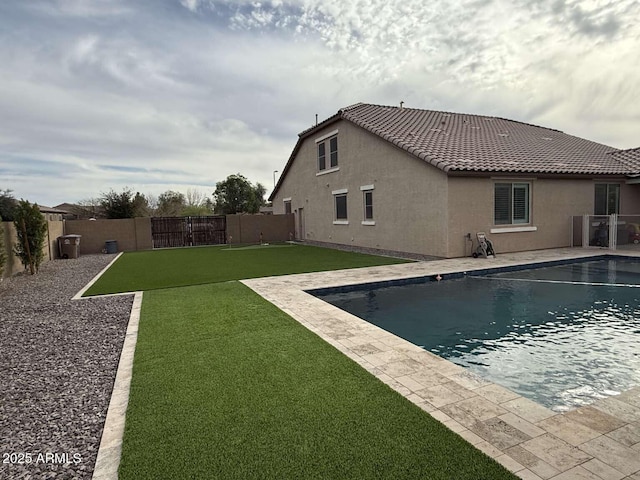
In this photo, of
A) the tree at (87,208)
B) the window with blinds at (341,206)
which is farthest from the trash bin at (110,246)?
the window with blinds at (341,206)

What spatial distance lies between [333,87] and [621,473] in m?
17.9

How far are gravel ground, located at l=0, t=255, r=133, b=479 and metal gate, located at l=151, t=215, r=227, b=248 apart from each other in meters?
15.5

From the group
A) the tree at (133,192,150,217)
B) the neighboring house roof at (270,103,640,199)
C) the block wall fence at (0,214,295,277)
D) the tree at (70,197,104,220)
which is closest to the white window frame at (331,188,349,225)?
the neighboring house roof at (270,103,640,199)

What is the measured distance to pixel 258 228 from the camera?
26109 mm

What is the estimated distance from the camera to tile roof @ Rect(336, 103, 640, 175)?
1378cm

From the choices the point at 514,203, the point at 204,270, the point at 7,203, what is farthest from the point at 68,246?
the point at 514,203

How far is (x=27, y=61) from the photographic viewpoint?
11516 mm

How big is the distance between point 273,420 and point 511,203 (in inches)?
539

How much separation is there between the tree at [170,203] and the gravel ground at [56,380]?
2965 centimetres

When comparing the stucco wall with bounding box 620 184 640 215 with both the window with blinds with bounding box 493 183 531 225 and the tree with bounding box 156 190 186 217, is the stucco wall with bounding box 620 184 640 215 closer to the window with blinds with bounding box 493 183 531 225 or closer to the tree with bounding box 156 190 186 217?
the window with blinds with bounding box 493 183 531 225

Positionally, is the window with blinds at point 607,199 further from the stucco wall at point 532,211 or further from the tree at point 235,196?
the tree at point 235,196

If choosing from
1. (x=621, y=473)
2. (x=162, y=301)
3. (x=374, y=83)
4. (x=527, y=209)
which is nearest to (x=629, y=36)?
(x=527, y=209)

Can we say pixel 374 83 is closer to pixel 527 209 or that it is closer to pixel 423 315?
pixel 527 209

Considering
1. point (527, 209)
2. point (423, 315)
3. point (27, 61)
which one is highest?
point (27, 61)
